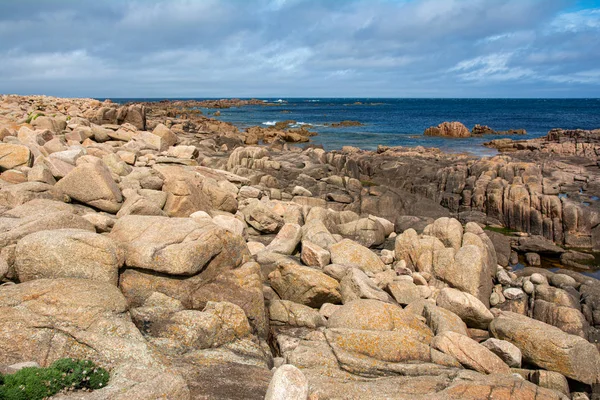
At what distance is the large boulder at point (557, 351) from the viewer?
1250 centimetres

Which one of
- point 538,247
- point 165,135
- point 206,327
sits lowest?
point 538,247

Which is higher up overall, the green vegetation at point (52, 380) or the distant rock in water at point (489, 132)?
the distant rock in water at point (489, 132)

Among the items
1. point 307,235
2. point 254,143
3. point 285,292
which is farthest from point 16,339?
point 254,143

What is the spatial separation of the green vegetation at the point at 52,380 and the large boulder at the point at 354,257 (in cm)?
1118

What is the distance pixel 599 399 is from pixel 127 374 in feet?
40.1

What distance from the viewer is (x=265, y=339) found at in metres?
11.8

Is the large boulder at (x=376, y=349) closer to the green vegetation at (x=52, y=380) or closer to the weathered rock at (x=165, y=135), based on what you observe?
the green vegetation at (x=52, y=380)

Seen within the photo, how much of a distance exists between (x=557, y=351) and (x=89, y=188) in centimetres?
1715

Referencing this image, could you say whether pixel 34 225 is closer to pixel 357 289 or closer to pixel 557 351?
pixel 357 289

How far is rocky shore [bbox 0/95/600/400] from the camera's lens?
8.52 m

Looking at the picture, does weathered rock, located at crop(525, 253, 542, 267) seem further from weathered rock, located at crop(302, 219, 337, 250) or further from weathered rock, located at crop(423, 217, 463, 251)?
weathered rock, located at crop(302, 219, 337, 250)

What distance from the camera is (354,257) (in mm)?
17797

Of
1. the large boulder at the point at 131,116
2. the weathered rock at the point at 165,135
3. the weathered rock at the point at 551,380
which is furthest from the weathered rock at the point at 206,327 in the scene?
the large boulder at the point at 131,116

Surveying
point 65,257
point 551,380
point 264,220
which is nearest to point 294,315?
point 65,257
